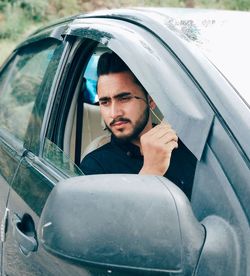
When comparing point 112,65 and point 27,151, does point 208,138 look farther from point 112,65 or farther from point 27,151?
point 27,151

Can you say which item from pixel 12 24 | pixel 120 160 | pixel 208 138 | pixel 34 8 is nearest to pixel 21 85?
pixel 120 160

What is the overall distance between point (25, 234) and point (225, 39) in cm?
97

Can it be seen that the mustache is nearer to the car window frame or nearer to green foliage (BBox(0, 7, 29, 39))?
the car window frame

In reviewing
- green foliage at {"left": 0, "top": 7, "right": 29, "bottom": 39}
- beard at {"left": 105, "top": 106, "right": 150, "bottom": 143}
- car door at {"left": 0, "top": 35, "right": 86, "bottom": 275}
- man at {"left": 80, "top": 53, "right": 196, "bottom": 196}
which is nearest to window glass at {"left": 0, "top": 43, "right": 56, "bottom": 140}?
car door at {"left": 0, "top": 35, "right": 86, "bottom": 275}

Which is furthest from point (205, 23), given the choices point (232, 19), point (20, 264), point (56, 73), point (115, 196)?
point (20, 264)

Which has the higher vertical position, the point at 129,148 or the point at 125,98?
the point at 125,98

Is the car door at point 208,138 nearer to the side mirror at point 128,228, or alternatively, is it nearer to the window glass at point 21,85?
the side mirror at point 128,228

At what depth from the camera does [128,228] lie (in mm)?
1280

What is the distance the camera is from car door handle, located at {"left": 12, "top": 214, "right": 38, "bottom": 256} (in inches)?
83.0

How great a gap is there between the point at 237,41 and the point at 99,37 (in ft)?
1.70

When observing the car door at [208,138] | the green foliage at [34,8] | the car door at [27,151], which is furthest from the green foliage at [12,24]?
the car door at [208,138]

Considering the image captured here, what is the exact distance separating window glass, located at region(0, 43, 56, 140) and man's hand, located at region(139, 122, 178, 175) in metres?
0.97

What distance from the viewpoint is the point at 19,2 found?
16156 millimetres

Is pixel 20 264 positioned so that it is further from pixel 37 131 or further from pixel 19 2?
pixel 19 2
